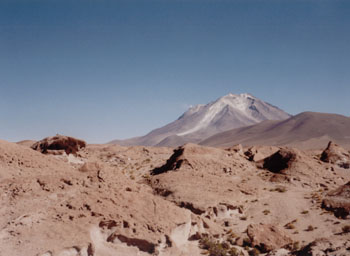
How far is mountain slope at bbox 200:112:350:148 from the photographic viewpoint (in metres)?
89.4

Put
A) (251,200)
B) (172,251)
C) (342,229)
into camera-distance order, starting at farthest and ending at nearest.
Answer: (251,200)
(342,229)
(172,251)

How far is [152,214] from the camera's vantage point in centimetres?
866

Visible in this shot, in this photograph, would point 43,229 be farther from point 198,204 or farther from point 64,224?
point 198,204

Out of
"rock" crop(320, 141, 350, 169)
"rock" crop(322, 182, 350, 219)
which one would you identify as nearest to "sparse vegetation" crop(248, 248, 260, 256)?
"rock" crop(322, 182, 350, 219)

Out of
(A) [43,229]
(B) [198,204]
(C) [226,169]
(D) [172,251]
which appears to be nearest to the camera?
(A) [43,229]

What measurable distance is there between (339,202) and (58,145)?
46.3 feet

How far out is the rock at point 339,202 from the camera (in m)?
11.4

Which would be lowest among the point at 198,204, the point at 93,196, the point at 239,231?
the point at 239,231

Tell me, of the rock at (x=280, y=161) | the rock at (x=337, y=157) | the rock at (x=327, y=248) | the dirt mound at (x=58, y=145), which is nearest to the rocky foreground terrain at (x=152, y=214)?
the rock at (x=327, y=248)

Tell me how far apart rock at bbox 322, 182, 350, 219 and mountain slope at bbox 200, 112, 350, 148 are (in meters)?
70.8

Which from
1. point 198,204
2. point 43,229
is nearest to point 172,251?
point 43,229

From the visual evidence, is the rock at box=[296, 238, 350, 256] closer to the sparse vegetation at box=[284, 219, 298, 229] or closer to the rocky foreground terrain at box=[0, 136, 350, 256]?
the rocky foreground terrain at box=[0, 136, 350, 256]

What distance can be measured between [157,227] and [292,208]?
7.21m

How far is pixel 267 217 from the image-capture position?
12281 millimetres
